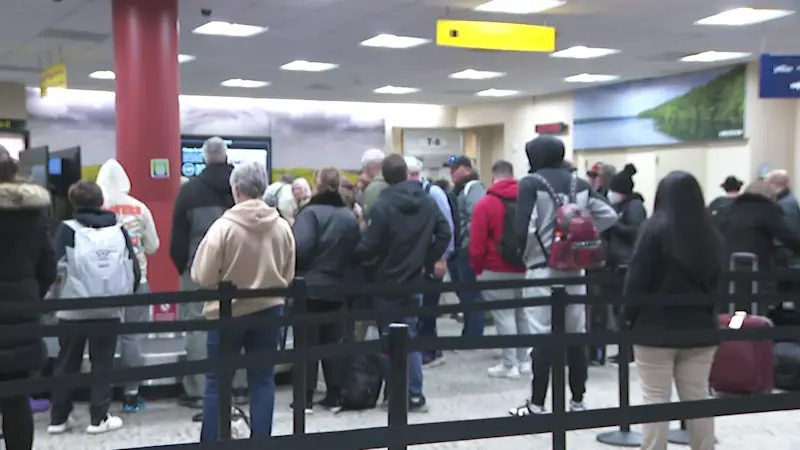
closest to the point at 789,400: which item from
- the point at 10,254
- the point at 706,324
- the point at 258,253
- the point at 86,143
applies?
the point at 706,324

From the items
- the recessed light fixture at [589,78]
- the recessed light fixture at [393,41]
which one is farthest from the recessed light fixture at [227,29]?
the recessed light fixture at [589,78]

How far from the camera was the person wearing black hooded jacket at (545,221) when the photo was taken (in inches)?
201

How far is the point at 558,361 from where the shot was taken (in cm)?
367

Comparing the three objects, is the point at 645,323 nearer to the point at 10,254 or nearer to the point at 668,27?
the point at 10,254

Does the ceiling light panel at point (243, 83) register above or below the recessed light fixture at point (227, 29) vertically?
below

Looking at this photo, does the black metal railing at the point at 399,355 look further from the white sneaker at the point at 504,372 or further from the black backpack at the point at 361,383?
the white sneaker at the point at 504,372

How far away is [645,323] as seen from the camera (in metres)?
3.72

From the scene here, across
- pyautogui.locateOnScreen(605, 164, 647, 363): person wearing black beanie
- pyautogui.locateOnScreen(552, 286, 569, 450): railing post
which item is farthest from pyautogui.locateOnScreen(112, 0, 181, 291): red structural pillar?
pyautogui.locateOnScreen(552, 286, 569, 450): railing post

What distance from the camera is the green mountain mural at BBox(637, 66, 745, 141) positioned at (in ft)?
46.7

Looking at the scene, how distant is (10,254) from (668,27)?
29.6 ft

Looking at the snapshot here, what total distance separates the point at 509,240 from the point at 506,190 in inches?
14.8

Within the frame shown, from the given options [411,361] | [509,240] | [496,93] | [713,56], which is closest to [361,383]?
[411,361]

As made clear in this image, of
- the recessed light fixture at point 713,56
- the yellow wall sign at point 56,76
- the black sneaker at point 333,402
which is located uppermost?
the recessed light fixture at point 713,56

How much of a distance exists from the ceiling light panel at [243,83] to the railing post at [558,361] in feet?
41.5
